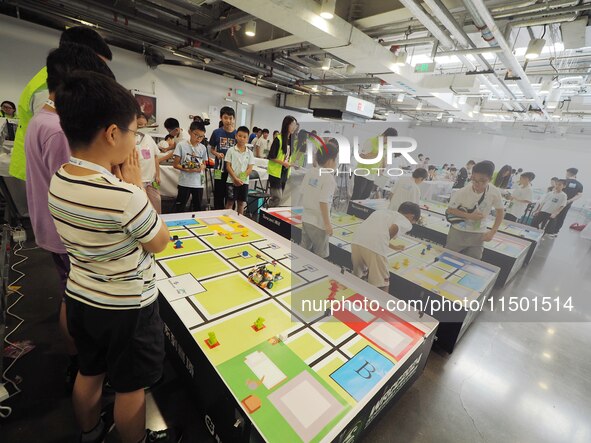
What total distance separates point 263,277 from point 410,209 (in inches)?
37.1

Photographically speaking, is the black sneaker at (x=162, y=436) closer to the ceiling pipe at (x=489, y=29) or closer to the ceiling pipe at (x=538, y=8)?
the ceiling pipe at (x=489, y=29)

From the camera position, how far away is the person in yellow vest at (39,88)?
1.14m

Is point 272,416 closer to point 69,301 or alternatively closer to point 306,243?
point 69,301

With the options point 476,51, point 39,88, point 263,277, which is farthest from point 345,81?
point 39,88

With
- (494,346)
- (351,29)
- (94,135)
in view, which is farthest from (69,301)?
(351,29)

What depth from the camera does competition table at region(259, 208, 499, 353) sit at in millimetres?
1886

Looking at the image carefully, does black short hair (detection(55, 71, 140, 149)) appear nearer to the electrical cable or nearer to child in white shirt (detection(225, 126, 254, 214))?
the electrical cable

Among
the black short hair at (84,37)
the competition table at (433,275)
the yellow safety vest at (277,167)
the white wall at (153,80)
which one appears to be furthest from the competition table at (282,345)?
the white wall at (153,80)

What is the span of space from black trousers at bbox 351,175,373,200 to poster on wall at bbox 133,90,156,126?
5581mm

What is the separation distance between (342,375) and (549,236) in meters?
6.39

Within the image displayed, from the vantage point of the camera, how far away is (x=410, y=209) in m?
1.56

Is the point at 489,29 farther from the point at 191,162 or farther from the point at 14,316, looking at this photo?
the point at 14,316

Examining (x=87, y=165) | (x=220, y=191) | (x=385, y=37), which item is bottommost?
(x=220, y=191)

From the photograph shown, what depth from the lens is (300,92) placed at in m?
7.18
